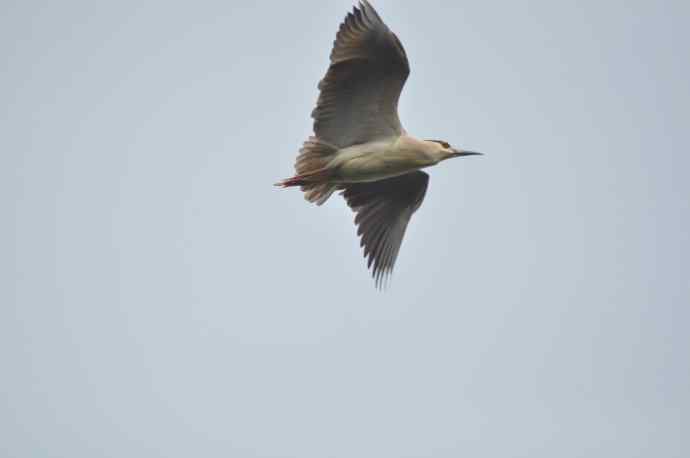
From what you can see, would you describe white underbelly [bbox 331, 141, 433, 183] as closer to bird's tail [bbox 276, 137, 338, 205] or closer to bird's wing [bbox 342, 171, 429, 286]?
bird's tail [bbox 276, 137, 338, 205]

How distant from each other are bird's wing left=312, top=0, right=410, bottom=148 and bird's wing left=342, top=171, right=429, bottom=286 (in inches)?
33.5

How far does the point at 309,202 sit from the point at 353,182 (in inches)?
18.6

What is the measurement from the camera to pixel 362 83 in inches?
349

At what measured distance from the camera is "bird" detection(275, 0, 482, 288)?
28.3 feet

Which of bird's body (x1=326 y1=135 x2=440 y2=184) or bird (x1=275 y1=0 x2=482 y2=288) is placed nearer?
bird (x1=275 y1=0 x2=482 y2=288)

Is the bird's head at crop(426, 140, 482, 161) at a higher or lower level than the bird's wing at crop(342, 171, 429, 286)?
higher

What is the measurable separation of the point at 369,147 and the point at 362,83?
0.71 m

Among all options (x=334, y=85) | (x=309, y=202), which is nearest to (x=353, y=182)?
(x=309, y=202)

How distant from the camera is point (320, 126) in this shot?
9.24 meters

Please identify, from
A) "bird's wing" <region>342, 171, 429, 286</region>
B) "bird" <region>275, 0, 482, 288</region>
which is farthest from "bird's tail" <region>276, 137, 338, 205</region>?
"bird's wing" <region>342, 171, 429, 286</region>

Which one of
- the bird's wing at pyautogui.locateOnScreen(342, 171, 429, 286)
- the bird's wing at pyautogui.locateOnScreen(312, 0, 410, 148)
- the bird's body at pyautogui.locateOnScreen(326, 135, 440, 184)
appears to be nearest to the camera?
the bird's wing at pyautogui.locateOnScreen(312, 0, 410, 148)

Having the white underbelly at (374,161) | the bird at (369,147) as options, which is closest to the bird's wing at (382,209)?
the bird at (369,147)

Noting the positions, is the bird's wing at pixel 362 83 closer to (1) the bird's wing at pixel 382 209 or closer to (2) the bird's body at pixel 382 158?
(2) the bird's body at pixel 382 158

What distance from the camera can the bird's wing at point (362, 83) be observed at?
28.1 feet
